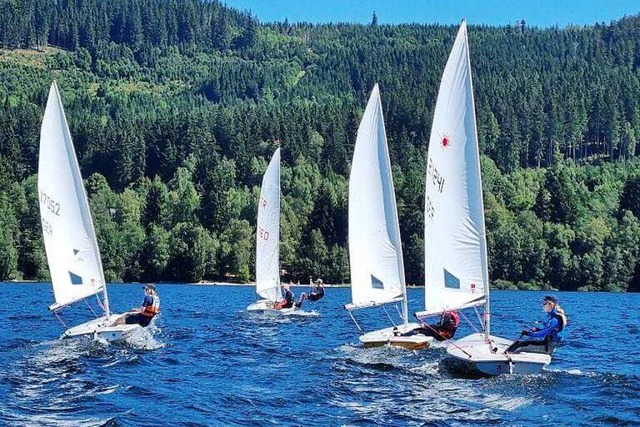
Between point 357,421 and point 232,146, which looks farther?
point 232,146

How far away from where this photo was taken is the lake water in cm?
2628

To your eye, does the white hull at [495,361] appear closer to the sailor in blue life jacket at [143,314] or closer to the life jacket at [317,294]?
the sailor in blue life jacket at [143,314]

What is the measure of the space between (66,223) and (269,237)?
2789 centimetres

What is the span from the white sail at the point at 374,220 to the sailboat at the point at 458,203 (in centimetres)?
653

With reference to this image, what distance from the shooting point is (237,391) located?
30.3m

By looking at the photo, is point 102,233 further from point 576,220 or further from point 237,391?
point 237,391

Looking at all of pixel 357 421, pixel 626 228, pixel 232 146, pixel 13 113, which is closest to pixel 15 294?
pixel 357 421

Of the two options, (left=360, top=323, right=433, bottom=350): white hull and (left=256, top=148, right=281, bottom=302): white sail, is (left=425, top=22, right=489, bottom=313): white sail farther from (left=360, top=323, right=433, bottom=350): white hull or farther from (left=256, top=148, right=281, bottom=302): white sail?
(left=256, top=148, right=281, bottom=302): white sail

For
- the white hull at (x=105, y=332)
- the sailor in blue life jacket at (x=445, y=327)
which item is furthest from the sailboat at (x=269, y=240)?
the sailor in blue life jacket at (x=445, y=327)

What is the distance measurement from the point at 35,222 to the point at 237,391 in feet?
347

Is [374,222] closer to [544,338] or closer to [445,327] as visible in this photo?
[445,327]

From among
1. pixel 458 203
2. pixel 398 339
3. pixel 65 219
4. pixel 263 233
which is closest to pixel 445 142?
pixel 458 203

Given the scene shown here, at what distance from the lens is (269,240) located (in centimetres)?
6781

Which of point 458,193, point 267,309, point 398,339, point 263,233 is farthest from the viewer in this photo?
point 263,233
